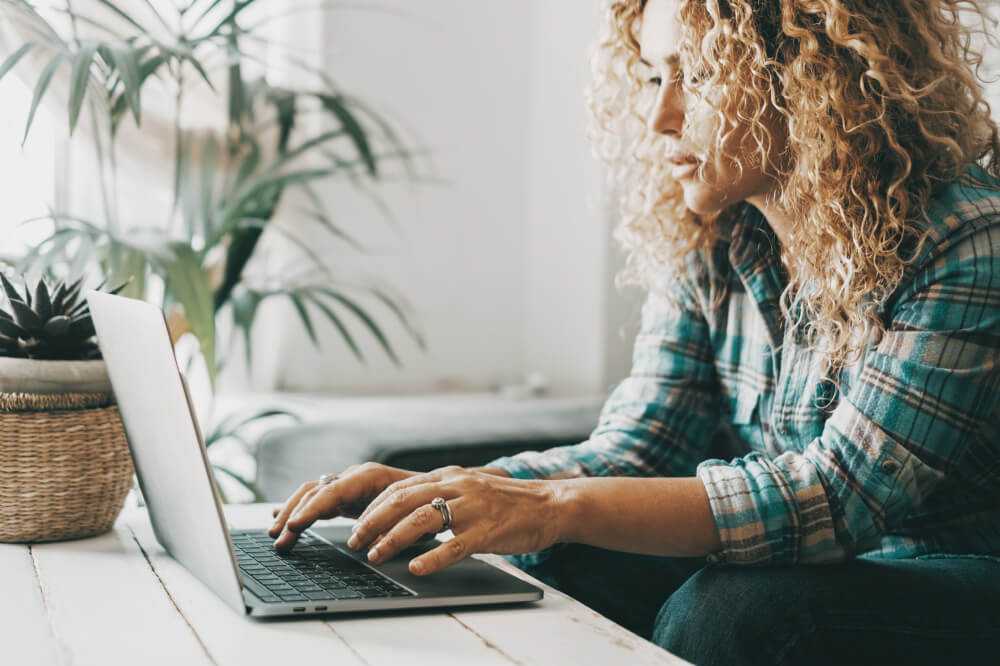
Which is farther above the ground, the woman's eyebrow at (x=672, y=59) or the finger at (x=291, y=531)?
the woman's eyebrow at (x=672, y=59)

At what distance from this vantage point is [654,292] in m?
1.32

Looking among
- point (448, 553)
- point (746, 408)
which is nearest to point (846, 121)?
point (746, 408)

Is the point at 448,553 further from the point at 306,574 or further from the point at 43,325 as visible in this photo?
the point at 43,325

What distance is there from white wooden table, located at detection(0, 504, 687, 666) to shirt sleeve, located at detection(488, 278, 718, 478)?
390 millimetres

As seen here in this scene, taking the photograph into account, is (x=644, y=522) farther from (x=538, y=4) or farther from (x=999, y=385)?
(x=538, y=4)

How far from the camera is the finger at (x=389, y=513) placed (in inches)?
32.7

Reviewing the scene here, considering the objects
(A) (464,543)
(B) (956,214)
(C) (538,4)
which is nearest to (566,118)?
(C) (538,4)

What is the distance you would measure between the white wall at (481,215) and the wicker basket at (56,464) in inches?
64.2

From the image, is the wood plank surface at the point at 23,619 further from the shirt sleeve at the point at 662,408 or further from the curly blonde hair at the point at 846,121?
the curly blonde hair at the point at 846,121

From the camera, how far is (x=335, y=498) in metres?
0.93

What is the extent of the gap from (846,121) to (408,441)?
0.88m

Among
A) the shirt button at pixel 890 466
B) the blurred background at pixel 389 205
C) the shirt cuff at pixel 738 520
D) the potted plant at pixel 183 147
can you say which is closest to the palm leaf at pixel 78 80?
the potted plant at pixel 183 147

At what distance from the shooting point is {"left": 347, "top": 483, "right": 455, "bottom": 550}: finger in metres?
0.83

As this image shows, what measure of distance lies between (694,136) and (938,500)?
0.44 m
